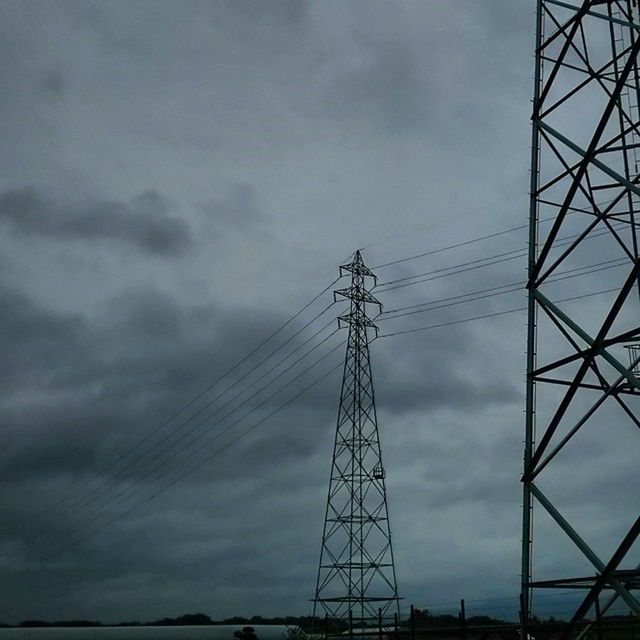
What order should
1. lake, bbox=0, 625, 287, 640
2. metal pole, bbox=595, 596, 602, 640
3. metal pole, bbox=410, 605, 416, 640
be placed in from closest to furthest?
metal pole, bbox=595, 596, 602, 640 < metal pole, bbox=410, 605, 416, 640 < lake, bbox=0, 625, 287, 640

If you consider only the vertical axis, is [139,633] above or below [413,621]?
below

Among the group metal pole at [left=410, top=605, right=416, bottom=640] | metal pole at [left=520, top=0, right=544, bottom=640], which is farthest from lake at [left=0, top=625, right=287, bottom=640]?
metal pole at [left=520, top=0, right=544, bottom=640]

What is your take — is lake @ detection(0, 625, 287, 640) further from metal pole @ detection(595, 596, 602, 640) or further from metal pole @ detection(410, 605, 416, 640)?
metal pole @ detection(595, 596, 602, 640)

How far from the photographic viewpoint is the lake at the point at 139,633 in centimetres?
4856

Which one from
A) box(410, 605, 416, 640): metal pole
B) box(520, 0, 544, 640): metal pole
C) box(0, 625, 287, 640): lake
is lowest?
box(0, 625, 287, 640): lake

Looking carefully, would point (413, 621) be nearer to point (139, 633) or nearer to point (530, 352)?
point (530, 352)

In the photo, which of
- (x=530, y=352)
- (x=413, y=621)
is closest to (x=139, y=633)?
(x=413, y=621)

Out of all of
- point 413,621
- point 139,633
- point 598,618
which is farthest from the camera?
point 139,633

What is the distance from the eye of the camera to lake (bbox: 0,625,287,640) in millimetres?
48562

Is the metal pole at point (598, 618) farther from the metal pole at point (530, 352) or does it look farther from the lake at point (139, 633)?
the lake at point (139, 633)

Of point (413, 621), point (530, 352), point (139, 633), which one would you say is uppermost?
point (530, 352)

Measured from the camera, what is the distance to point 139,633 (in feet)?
183

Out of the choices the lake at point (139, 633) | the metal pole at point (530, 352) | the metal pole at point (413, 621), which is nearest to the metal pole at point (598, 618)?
the metal pole at point (530, 352)

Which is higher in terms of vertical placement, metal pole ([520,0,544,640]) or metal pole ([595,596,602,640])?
metal pole ([520,0,544,640])
